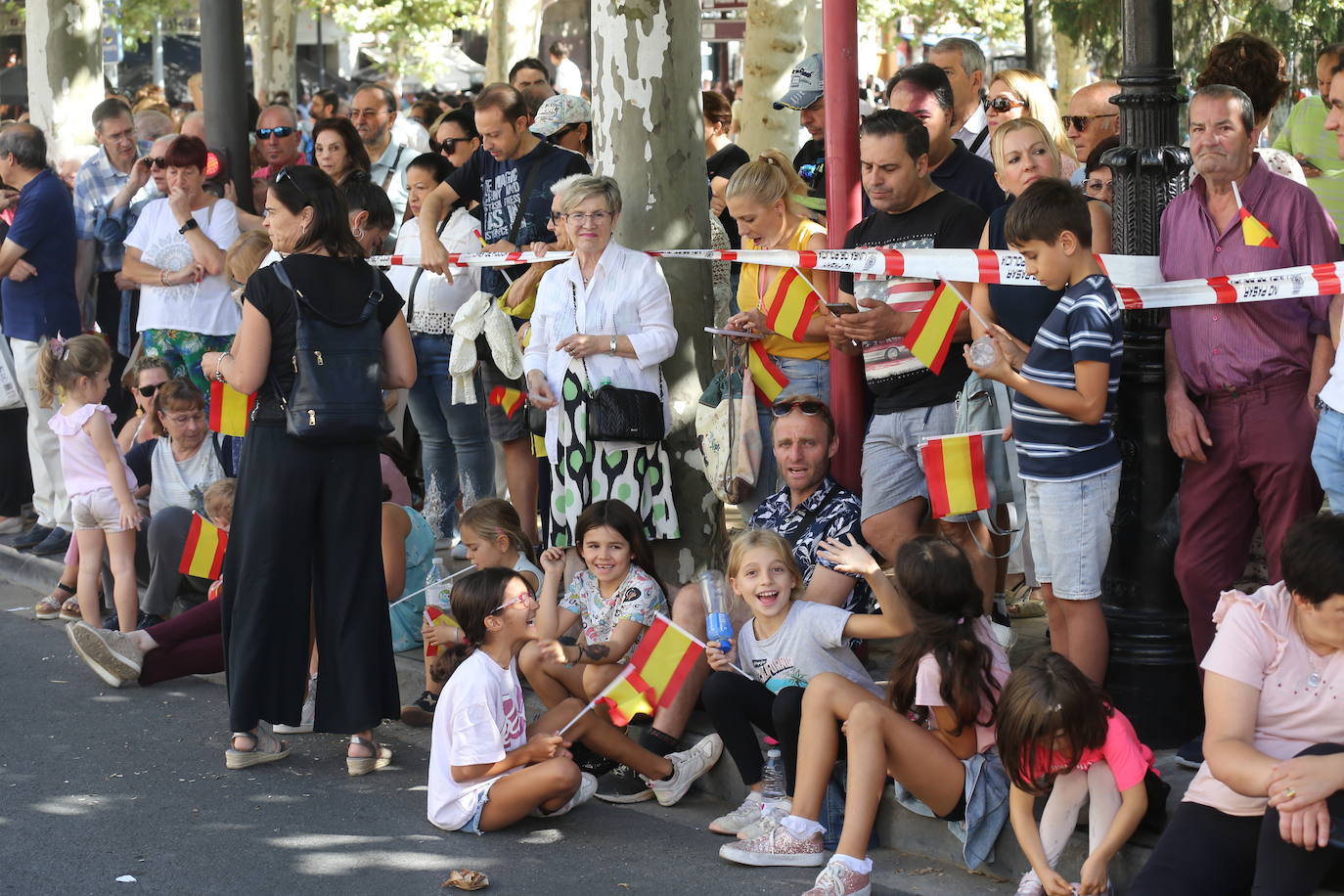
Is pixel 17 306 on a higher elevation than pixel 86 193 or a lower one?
lower

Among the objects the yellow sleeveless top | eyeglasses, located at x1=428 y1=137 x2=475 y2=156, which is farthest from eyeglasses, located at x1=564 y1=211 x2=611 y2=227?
eyeglasses, located at x1=428 y1=137 x2=475 y2=156

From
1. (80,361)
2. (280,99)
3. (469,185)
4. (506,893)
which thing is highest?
(280,99)

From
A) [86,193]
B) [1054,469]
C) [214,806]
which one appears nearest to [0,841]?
[214,806]

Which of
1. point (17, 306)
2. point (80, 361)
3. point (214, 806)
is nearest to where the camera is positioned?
point (214, 806)

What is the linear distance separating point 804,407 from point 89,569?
12.5 ft

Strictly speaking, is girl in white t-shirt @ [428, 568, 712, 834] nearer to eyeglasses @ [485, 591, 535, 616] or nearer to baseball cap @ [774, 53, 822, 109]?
eyeglasses @ [485, 591, 535, 616]

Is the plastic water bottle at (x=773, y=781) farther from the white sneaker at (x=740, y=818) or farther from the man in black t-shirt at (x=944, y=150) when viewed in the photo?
the man in black t-shirt at (x=944, y=150)

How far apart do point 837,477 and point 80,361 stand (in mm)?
3675

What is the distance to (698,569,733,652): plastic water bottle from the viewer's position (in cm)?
570

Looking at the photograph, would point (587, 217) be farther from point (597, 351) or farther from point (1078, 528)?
point (1078, 528)

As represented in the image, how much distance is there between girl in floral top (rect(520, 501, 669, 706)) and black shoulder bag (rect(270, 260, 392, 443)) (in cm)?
87

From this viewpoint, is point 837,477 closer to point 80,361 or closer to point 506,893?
point 506,893

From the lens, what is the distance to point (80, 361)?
8102 millimetres

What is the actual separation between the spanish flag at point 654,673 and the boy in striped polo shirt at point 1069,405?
3.88ft
